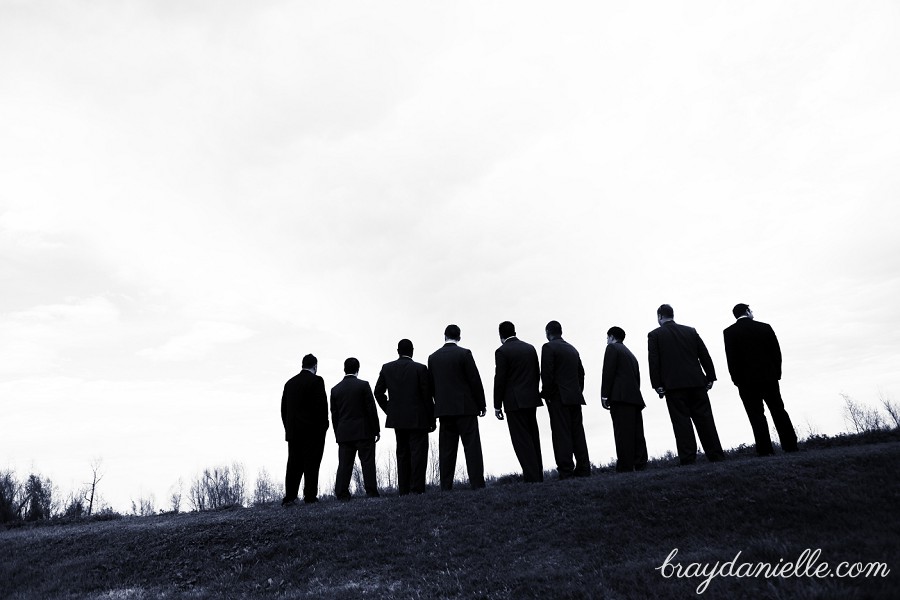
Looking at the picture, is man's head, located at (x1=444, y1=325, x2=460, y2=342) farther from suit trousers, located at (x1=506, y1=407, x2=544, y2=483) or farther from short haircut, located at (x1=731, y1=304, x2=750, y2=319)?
short haircut, located at (x1=731, y1=304, x2=750, y2=319)

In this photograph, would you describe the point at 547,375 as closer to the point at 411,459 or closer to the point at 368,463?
the point at 411,459

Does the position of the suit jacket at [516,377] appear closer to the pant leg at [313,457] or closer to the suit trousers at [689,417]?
the suit trousers at [689,417]

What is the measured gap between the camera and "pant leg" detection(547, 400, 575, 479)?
1082cm

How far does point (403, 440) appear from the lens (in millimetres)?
11648

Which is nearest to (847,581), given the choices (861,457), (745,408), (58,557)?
(861,457)

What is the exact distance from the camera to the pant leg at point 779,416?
10.2 m

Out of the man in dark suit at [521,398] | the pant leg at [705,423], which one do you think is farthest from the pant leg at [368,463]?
the pant leg at [705,423]

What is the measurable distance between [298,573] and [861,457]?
784 cm

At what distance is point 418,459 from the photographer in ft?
A: 37.6

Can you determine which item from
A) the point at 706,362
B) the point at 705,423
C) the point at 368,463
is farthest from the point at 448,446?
the point at 706,362

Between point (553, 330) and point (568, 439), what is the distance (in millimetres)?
2130

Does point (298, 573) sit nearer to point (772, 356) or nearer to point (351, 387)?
point (351, 387)

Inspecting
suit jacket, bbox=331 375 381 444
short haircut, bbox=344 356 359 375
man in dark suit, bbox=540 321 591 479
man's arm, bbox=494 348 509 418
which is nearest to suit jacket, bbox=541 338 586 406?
man in dark suit, bbox=540 321 591 479

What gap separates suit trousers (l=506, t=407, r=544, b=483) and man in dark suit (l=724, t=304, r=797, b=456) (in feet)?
12.3
